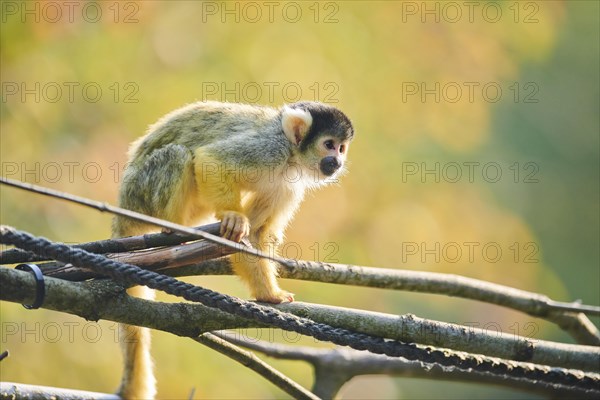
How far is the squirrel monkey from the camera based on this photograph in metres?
3.89

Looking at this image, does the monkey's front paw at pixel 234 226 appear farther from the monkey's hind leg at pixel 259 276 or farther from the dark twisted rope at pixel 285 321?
the dark twisted rope at pixel 285 321

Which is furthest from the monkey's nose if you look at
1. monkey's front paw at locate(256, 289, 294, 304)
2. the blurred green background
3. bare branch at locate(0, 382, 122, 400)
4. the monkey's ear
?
the blurred green background

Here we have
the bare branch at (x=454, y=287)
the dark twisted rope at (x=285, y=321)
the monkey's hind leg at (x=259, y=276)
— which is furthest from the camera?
the monkey's hind leg at (x=259, y=276)

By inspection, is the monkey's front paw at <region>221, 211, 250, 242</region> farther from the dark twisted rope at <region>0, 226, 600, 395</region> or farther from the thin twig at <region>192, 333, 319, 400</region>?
the dark twisted rope at <region>0, 226, 600, 395</region>

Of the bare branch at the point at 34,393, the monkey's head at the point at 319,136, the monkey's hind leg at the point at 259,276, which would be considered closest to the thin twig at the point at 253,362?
the monkey's hind leg at the point at 259,276

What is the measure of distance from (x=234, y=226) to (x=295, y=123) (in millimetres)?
906

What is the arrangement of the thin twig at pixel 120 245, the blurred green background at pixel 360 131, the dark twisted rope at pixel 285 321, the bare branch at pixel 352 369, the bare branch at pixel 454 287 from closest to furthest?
the dark twisted rope at pixel 285 321 < the thin twig at pixel 120 245 < the bare branch at pixel 454 287 < the bare branch at pixel 352 369 < the blurred green background at pixel 360 131

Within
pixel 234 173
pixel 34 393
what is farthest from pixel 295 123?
pixel 34 393

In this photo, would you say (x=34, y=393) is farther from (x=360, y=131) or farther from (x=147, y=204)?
(x=360, y=131)

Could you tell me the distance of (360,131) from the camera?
8.02m

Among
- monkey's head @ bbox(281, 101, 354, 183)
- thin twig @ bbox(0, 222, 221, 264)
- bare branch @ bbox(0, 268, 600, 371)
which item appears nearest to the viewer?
bare branch @ bbox(0, 268, 600, 371)

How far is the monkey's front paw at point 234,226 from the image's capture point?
364 cm

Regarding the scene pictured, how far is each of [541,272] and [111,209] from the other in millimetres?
7916

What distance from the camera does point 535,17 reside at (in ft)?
29.5
